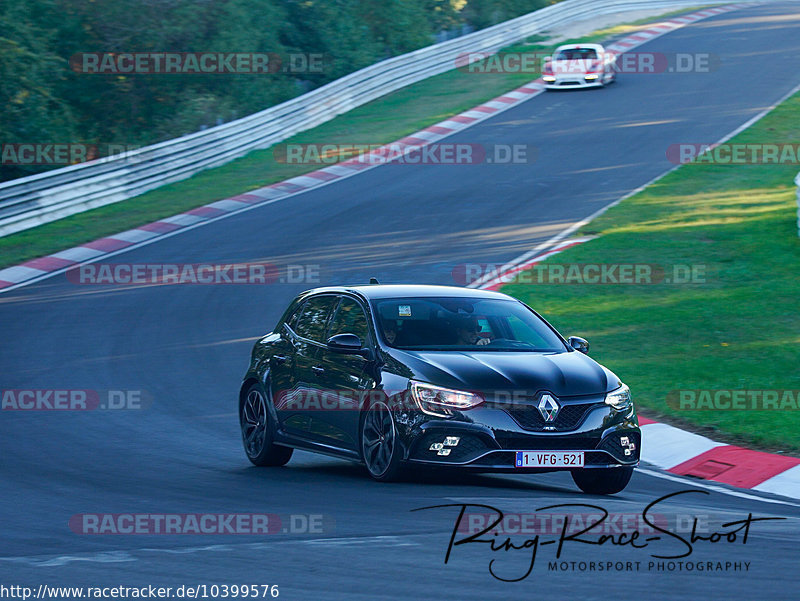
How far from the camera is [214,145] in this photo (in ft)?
105

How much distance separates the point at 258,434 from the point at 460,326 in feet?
7.40

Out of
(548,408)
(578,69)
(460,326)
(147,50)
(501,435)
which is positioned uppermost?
(147,50)

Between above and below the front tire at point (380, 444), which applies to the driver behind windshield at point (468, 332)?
above

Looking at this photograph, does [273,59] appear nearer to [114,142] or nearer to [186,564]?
[114,142]

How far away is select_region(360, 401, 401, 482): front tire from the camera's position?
9.28 m

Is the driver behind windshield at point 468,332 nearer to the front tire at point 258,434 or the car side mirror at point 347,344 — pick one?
the car side mirror at point 347,344

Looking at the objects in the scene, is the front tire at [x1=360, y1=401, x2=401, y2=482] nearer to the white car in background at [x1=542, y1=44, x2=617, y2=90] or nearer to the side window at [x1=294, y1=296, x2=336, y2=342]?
the side window at [x1=294, y1=296, x2=336, y2=342]

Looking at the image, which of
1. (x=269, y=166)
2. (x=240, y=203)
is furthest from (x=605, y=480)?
(x=269, y=166)

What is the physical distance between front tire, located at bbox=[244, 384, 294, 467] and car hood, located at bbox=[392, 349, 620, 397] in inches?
73.4

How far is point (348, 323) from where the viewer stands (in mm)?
10531

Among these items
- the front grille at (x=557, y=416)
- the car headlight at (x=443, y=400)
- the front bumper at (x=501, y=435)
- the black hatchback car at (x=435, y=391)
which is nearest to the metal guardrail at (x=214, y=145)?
the black hatchback car at (x=435, y=391)

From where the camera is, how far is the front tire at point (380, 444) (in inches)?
365

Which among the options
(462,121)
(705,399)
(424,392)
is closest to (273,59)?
(462,121)

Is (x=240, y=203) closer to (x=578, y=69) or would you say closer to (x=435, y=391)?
(x=578, y=69)
